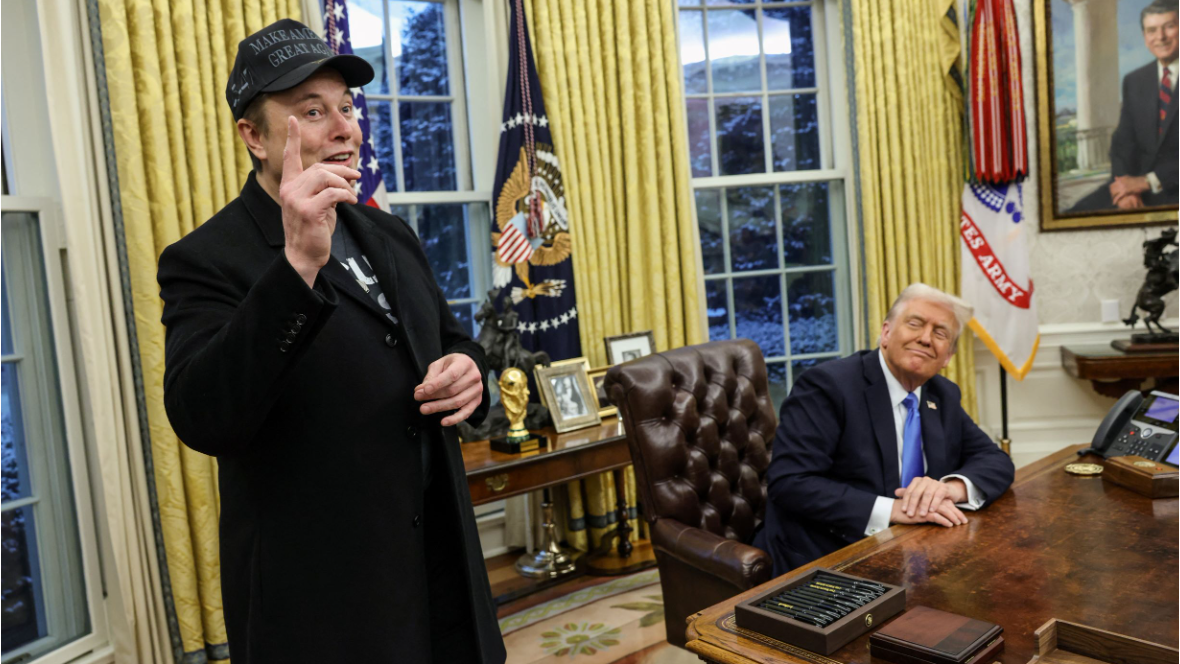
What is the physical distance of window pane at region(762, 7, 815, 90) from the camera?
15.3ft

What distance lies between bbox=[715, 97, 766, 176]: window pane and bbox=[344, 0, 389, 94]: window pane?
1807 mm

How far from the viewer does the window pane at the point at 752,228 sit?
4641mm

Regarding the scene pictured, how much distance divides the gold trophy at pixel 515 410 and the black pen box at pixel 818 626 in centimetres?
191

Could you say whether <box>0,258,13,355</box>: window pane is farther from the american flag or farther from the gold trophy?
the gold trophy

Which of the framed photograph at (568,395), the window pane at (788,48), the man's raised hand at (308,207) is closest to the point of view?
the man's raised hand at (308,207)

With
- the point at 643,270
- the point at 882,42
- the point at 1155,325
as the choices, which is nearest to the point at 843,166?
the point at 882,42

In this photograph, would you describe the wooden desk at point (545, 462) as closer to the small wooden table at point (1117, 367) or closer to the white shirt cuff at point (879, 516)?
the white shirt cuff at point (879, 516)

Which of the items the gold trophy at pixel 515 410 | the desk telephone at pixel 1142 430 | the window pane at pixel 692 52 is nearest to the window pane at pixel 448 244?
the gold trophy at pixel 515 410

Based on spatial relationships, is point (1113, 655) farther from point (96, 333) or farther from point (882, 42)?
point (882, 42)

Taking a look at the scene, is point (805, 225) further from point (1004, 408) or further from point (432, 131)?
point (432, 131)

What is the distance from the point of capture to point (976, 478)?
2.08 metres

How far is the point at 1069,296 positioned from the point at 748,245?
187cm

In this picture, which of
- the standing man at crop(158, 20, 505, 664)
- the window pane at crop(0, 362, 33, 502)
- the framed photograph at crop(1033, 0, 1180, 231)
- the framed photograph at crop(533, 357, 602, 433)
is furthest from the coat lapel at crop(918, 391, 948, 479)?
the framed photograph at crop(1033, 0, 1180, 231)

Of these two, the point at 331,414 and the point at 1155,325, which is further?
the point at 1155,325
